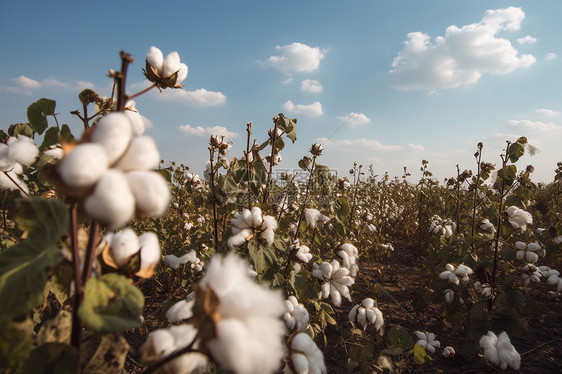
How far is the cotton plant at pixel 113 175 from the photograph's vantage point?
1.46ft

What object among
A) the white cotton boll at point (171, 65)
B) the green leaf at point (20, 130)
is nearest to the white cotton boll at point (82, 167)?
the white cotton boll at point (171, 65)

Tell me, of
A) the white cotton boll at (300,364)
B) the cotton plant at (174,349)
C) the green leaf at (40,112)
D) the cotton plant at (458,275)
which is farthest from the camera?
the cotton plant at (458,275)

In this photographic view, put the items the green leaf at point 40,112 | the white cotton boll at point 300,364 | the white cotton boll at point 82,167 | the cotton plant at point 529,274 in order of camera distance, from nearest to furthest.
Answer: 1. the white cotton boll at point 82,167
2. the white cotton boll at point 300,364
3. the green leaf at point 40,112
4. the cotton plant at point 529,274

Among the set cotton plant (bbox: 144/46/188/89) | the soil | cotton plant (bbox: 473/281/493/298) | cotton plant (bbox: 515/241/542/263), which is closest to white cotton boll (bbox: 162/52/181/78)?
cotton plant (bbox: 144/46/188/89)

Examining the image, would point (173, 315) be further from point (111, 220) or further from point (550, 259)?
point (550, 259)

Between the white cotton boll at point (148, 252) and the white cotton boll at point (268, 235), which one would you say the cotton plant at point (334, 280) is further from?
the white cotton boll at point (148, 252)

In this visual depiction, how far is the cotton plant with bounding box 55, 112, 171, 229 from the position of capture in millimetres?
445

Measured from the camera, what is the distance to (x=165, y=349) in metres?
0.66

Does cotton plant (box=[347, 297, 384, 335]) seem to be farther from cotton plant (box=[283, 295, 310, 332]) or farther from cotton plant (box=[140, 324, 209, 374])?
cotton plant (box=[140, 324, 209, 374])

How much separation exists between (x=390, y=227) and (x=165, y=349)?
275 inches

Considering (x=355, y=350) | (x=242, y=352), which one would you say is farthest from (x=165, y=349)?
(x=355, y=350)

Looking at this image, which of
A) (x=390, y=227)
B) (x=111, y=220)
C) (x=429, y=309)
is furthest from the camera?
(x=390, y=227)

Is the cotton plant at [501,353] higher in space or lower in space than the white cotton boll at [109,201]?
lower

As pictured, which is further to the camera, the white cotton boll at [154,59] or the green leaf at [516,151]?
the green leaf at [516,151]
